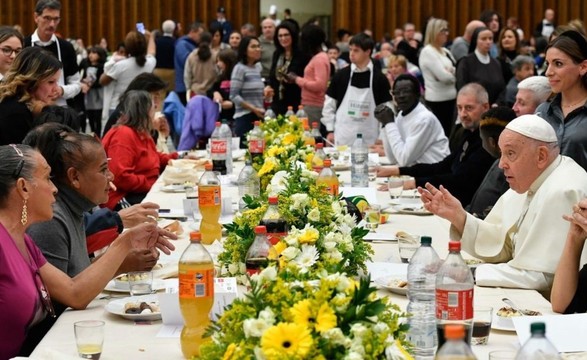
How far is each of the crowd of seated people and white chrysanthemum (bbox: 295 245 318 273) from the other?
65 cm

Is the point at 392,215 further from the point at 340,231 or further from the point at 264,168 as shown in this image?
the point at 340,231

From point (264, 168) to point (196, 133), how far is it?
414 centimetres

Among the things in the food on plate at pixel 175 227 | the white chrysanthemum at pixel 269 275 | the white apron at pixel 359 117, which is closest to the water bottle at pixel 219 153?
the food on plate at pixel 175 227

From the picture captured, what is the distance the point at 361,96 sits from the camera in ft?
27.2

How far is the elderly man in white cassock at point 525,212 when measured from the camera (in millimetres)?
3406

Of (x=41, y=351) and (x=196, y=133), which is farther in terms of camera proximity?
(x=196, y=133)

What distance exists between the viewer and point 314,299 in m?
1.87

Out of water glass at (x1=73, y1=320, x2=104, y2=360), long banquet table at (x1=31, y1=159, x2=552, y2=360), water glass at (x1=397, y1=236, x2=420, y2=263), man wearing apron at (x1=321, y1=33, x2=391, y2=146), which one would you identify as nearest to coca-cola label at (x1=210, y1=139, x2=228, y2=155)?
long banquet table at (x1=31, y1=159, x2=552, y2=360)

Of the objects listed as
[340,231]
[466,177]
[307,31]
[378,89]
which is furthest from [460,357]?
[307,31]

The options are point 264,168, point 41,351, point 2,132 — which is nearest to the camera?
point 41,351

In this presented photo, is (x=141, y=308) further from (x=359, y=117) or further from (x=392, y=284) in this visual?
(x=359, y=117)

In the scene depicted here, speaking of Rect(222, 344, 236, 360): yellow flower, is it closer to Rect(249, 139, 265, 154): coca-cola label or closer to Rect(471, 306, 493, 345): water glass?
Rect(471, 306, 493, 345): water glass

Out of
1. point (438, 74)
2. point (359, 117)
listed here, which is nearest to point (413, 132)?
point (359, 117)

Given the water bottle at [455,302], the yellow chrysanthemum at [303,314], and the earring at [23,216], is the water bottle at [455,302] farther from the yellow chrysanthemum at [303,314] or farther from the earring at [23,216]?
the earring at [23,216]
